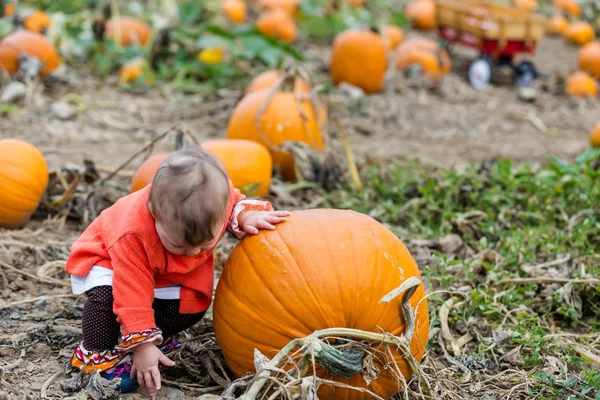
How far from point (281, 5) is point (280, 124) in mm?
6691

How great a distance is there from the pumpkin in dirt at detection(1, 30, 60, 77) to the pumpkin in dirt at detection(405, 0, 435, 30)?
6.59 metres

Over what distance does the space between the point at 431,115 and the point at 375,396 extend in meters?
5.41

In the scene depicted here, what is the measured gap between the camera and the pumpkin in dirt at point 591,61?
9680mm

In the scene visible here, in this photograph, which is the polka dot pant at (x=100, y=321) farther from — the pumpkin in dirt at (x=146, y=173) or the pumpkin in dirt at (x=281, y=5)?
the pumpkin in dirt at (x=281, y=5)

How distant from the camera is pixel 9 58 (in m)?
6.83

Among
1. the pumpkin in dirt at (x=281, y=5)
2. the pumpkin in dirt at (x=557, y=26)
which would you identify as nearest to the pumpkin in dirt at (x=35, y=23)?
the pumpkin in dirt at (x=281, y=5)

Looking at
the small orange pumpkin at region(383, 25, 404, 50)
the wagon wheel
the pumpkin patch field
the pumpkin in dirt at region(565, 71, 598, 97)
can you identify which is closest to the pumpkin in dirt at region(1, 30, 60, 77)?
the pumpkin patch field

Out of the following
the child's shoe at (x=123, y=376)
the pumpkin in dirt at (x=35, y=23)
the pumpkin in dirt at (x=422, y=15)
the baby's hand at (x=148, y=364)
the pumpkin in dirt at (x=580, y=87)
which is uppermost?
the pumpkin in dirt at (x=35, y=23)

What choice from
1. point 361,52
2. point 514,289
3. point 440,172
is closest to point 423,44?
point 361,52

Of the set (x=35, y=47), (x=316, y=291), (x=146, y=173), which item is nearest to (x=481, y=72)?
(x=35, y=47)

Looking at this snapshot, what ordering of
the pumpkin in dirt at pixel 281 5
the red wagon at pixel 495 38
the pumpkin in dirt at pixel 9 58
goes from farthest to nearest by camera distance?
the pumpkin in dirt at pixel 281 5
the red wagon at pixel 495 38
the pumpkin in dirt at pixel 9 58

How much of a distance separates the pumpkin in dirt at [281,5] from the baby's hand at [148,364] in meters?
9.11

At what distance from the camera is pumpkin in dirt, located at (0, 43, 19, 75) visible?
6.78 metres

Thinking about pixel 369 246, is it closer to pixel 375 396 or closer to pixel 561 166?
pixel 375 396
